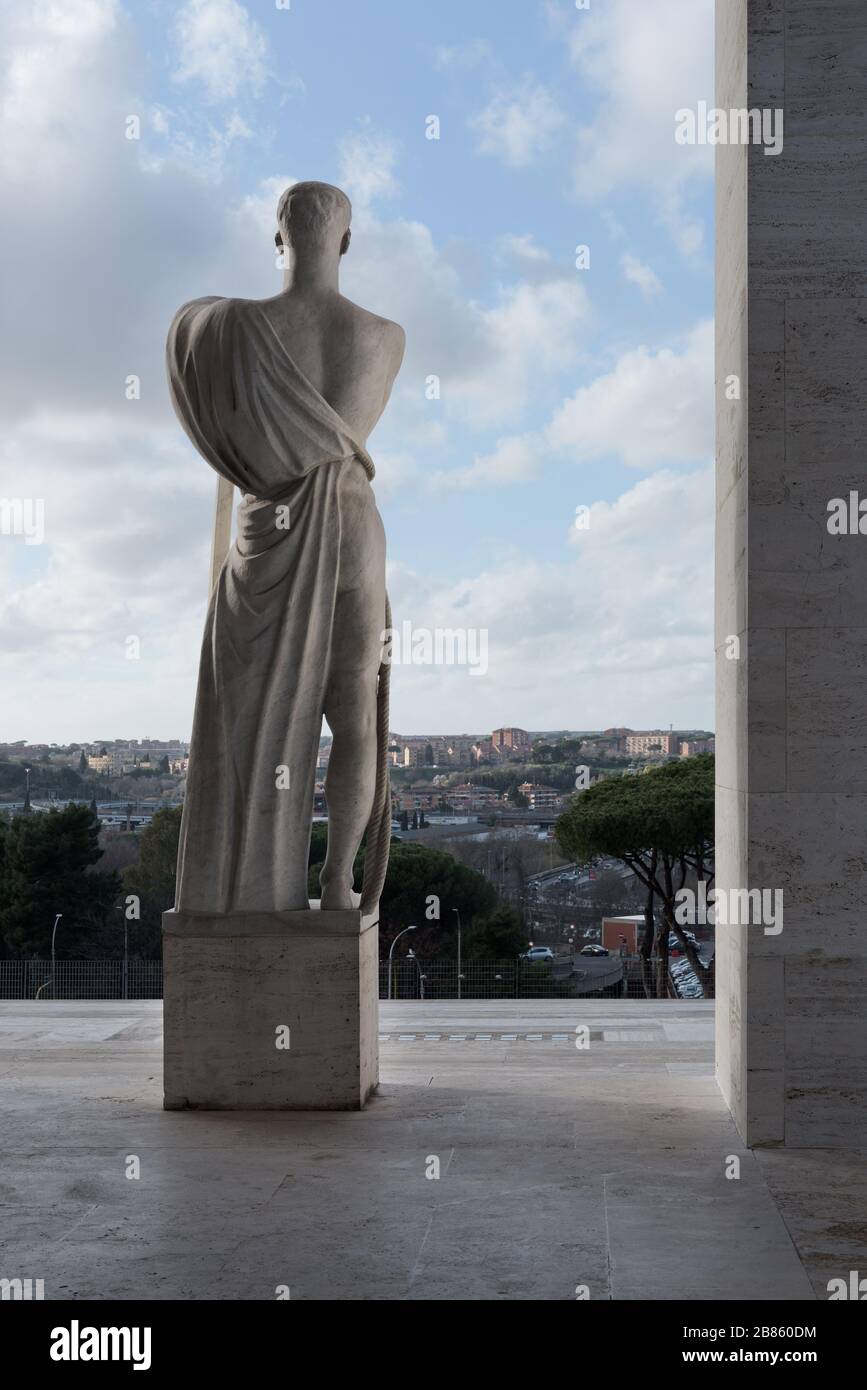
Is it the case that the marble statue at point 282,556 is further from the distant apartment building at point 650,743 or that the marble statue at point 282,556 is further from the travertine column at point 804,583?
the distant apartment building at point 650,743

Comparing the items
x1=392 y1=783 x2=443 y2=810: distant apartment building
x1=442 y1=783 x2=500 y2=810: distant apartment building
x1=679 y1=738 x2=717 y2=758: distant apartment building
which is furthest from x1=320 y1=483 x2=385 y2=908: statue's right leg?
x1=679 y1=738 x2=717 y2=758: distant apartment building

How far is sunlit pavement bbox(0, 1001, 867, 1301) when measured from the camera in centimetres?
364

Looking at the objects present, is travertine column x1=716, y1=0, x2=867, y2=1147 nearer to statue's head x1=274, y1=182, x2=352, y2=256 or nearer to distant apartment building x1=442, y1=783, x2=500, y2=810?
statue's head x1=274, y1=182, x2=352, y2=256

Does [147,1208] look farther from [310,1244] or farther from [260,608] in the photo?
[260,608]

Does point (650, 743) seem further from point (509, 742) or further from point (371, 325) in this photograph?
point (371, 325)

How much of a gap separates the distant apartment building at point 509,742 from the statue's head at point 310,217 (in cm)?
1321

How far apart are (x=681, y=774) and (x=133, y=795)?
9.94 m

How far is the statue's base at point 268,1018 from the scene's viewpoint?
570 centimetres

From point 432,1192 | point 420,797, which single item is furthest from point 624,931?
point 432,1192

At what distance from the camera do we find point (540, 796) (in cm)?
2367

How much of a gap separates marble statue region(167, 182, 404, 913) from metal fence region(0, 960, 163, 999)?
1568 centimetres

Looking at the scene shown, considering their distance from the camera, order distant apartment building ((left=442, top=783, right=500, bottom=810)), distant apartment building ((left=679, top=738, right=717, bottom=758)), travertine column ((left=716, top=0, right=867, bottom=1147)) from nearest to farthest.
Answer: travertine column ((left=716, top=0, right=867, bottom=1147)) < distant apartment building ((left=442, top=783, right=500, bottom=810)) < distant apartment building ((left=679, top=738, right=717, bottom=758))

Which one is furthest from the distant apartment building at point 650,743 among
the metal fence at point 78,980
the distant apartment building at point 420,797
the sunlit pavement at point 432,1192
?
the sunlit pavement at point 432,1192
